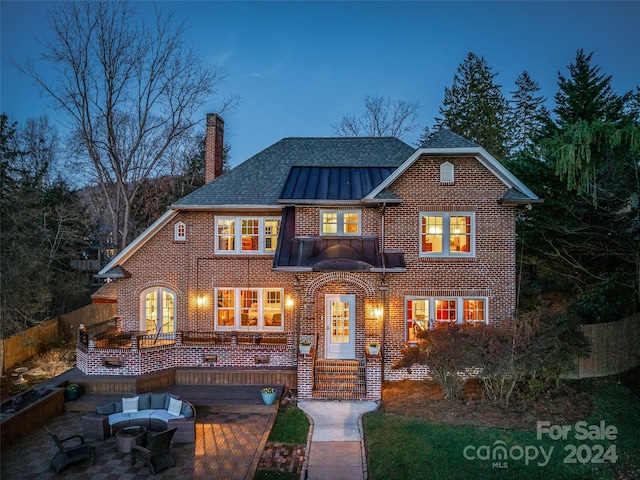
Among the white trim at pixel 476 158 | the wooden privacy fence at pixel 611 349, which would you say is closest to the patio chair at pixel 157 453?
the white trim at pixel 476 158

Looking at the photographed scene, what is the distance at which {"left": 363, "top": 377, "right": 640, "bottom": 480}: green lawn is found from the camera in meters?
8.43

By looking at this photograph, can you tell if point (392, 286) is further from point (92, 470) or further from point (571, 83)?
point (571, 83)

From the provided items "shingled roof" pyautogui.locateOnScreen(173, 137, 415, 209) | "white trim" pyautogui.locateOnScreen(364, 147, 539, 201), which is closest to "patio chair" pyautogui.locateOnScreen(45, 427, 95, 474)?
"shingled roof" pyautogui.locateOnScreen(173, 137, 415, 209)

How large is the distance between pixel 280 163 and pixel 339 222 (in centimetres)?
488

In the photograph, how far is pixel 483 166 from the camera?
47.7 feet

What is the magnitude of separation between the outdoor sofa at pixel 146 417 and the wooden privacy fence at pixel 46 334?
716cm

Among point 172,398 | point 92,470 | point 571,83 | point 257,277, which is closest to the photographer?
point 92,470

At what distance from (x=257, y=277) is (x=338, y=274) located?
11.9 feet

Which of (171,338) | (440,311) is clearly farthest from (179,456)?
(440,311)

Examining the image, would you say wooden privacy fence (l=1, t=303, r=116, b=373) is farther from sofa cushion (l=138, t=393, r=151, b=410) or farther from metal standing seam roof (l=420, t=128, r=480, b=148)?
metal standing seam roof (l=420, t=128, r=480, b=148)

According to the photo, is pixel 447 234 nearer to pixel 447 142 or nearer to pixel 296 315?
pixel 447 142

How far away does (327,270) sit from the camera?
44.3 ft

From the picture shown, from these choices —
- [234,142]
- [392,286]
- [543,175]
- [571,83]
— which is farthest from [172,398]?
[234,142]

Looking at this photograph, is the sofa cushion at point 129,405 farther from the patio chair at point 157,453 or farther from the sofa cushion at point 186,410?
the patio chair at point 157,453
